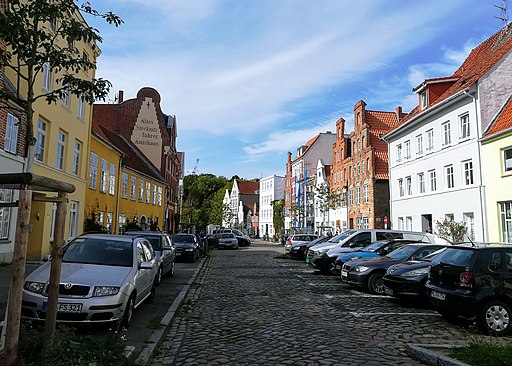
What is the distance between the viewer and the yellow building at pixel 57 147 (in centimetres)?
1786

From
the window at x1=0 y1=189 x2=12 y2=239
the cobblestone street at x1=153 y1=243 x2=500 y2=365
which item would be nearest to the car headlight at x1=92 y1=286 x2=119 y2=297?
the cobblestone street at x1=153 y1=243 x2=500 y2=365

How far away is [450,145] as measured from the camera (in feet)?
79.9

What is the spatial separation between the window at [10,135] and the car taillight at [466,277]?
14.6m

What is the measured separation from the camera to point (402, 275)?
10352mm

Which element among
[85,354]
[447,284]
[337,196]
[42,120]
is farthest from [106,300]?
[337,196]

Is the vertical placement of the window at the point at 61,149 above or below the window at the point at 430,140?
below

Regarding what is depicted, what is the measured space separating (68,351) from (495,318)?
685cm

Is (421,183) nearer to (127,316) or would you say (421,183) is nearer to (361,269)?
(361,269)

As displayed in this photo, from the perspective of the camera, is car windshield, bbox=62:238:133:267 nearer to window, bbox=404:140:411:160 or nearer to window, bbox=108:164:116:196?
window, bbox=108:164:116:196

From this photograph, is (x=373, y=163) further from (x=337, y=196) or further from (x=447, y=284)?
(x=447, y=284)

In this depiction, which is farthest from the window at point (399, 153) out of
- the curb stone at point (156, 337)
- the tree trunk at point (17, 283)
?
the tree trunk at point (17, 283)

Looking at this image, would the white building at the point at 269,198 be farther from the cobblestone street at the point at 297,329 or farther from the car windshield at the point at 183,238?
the cobblestone street at the point at 297,329

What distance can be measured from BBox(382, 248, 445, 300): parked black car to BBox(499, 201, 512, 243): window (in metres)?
11.5

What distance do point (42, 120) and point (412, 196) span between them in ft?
73.9
